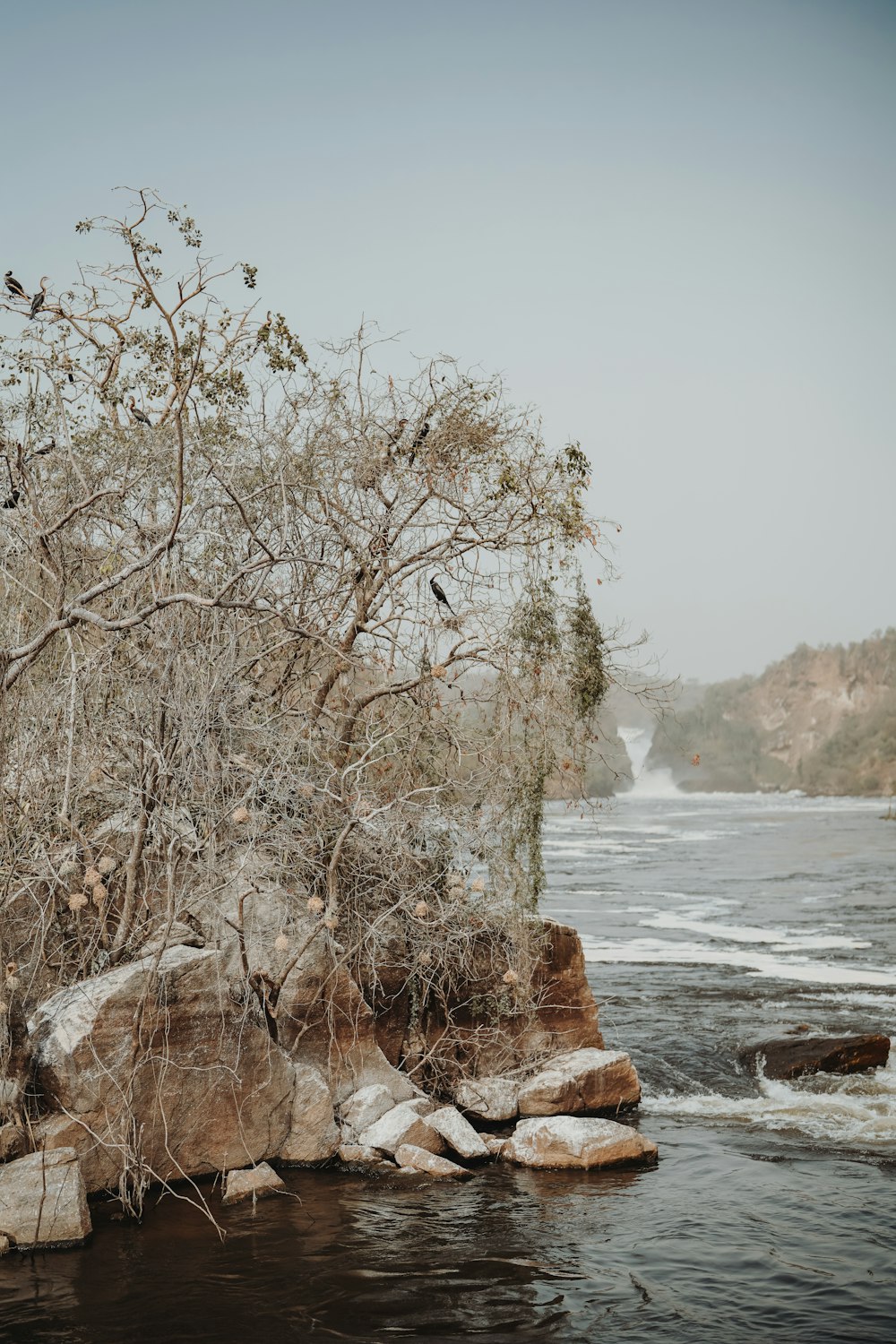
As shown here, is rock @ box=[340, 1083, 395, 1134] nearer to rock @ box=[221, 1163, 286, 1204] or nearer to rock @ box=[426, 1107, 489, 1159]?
rock @ box=[426, 1107, 489, 1159]

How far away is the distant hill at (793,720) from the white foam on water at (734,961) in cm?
6635

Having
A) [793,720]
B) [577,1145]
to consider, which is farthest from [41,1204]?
[793,720]

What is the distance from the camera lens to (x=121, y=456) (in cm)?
1102

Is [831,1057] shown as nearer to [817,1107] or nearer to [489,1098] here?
[817,1107]

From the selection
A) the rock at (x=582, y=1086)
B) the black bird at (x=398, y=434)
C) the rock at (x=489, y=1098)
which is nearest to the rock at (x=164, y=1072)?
the rock at (x=489, y=1098)

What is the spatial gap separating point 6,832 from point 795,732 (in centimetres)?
9608

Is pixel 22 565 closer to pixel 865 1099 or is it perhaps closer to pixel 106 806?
pixel 106 806

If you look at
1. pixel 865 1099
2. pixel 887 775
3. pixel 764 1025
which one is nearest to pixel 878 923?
pixel 764 1025

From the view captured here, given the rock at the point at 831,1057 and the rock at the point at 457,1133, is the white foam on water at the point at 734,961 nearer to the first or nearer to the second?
the rock at the point at 831,1057

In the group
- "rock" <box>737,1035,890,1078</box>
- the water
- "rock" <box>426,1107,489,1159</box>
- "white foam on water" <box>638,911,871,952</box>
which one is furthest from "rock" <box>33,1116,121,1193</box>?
"white foam on water" <box>638,911,871,952</box>

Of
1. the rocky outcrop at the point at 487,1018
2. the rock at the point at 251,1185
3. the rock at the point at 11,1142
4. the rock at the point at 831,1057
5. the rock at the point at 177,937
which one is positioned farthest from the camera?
the rock at the point at 831,1057

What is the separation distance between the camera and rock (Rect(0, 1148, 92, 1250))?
700cm

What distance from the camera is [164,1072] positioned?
7.89 meters

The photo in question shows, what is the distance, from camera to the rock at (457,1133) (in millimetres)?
8780
